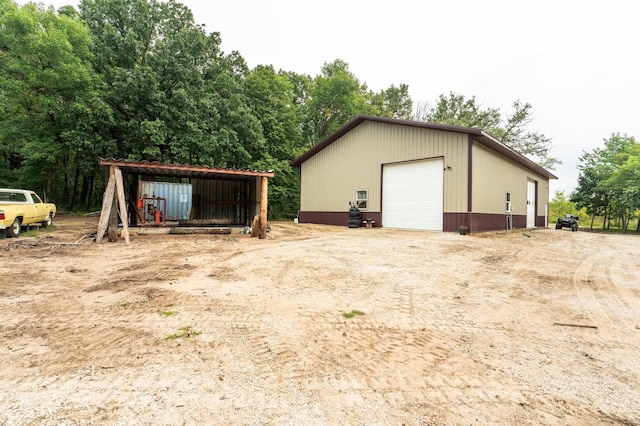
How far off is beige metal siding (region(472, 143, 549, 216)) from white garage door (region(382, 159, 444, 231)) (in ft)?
4.98

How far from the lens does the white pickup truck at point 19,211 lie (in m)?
8.59

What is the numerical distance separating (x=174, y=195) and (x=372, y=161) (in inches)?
385

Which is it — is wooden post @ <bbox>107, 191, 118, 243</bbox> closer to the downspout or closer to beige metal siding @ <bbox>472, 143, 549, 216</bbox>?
the downspout

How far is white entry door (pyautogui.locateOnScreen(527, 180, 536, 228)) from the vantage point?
60.5 ft

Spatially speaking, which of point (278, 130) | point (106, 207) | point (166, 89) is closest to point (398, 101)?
point (278, 130)

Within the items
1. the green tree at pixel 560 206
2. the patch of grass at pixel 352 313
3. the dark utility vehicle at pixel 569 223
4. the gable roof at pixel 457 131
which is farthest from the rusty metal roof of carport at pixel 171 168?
the green tree at pixel 560 206

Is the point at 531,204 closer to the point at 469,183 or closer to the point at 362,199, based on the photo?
the point at 469,183

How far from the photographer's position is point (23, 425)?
61.2 inches

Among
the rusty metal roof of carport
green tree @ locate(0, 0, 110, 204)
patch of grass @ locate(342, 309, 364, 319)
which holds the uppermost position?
green tree @ locate(0, 0, 110, 204)

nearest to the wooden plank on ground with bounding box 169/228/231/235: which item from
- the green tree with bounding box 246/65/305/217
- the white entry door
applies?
the green tree with bounding box 246/65/305/217

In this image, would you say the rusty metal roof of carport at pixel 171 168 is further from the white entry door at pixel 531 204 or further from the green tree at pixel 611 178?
the green tree at pixel 611 178

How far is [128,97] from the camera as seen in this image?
1931cm

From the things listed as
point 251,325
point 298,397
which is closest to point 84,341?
point 251,325

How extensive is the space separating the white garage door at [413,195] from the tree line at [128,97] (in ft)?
39.2
